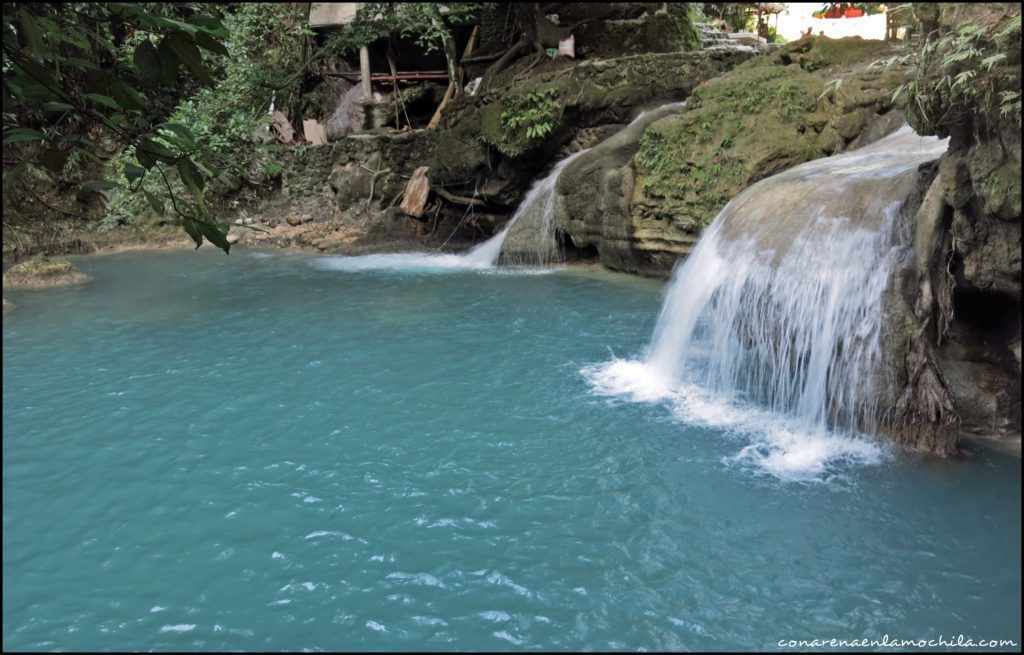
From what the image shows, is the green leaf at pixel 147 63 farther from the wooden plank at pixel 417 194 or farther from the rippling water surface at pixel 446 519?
the wooden plank at pixel 417 194

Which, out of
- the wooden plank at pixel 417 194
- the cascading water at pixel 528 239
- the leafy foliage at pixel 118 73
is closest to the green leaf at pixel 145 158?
the leafy foliage at pixel 118 73

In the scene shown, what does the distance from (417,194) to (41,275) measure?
24.8ft

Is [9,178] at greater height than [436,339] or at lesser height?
greater

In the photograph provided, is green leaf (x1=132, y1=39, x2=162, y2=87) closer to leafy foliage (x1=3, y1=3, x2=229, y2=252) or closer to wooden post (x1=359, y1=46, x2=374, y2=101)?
leafy foliage (x1=3, y1=3, x2=229, y2=252)

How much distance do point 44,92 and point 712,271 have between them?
6226 millimetres

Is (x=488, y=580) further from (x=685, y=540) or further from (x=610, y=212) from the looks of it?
(x=610, y=212)

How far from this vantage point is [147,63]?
4.65ft

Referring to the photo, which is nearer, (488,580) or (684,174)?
(488,580)

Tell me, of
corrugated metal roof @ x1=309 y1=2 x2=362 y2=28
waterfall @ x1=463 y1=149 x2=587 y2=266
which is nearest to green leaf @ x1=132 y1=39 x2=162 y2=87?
waterfall @ x1=463 y1=149 x2=587 y2=266

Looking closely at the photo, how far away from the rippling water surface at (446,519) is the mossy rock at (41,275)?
17.7 feet

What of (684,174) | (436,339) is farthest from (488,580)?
(684,174)

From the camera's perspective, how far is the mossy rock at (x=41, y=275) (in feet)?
40.0

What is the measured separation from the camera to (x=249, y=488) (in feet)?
16.0

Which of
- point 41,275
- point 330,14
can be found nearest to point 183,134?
point 41,275
